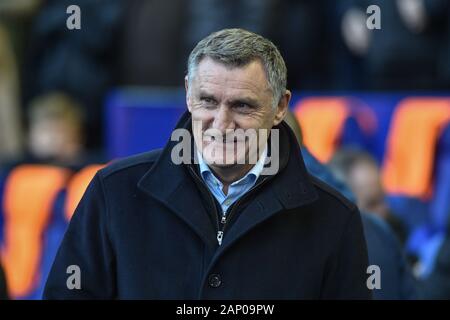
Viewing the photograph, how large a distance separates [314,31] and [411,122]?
5.42 feet

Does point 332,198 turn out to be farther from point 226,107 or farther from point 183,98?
point 183,98

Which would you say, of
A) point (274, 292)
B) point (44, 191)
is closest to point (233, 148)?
point (274, 292)

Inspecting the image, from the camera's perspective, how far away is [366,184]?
20.3ft

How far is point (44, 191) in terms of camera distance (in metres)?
7.39

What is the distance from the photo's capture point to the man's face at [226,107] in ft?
10.6

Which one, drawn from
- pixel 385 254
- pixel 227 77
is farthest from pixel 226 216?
pixel 385 254

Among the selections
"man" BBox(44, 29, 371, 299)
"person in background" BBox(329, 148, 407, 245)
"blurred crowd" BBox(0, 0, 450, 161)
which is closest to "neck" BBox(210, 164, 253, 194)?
"man" BBox(44, 29, 371, 299)

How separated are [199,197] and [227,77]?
0.36m

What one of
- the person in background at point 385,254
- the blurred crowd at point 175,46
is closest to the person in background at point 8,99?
the blurred crowd at point 175,46

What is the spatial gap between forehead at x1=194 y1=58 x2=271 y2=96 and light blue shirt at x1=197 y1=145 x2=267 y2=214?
0.75 ft

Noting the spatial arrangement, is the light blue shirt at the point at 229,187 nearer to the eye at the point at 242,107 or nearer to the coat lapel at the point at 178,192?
the coat lapel at the point at 178,192

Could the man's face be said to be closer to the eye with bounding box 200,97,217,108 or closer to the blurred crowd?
the eye with bounding box 200,97,217,108

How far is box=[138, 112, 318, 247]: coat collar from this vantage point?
334 cm
